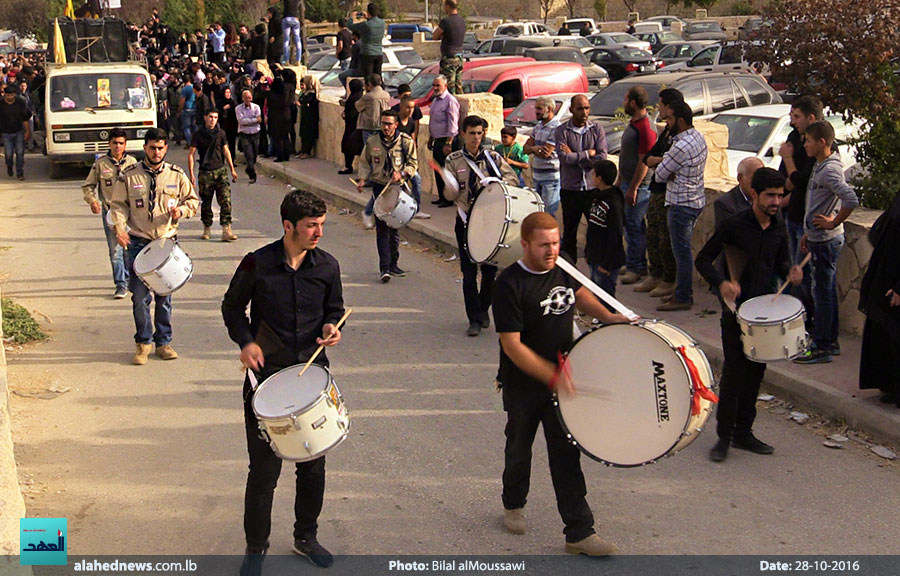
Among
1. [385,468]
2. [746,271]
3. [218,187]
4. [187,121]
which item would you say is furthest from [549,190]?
[187,121]

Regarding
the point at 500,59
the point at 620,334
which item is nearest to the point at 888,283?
the point at 620,334

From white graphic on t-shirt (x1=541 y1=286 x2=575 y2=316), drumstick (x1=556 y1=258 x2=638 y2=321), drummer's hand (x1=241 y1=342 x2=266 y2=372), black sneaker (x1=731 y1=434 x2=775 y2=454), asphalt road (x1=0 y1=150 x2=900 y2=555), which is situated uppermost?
drumstick (x1=556 y1=258 x2=638 y2=321)

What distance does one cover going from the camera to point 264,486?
18.2 ft

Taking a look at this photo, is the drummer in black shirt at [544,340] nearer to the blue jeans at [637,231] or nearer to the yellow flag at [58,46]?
the blue jeans at [637,231]

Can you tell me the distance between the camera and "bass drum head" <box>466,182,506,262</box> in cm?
824

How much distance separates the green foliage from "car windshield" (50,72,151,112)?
12.9m

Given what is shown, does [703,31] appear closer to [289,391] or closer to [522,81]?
[522,81]

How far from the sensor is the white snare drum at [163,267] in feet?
29.1

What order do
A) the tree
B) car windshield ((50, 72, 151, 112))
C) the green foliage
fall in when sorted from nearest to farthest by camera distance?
1. the green foliage
2. the tree
3. car windshield ((50, 72, 151, 112))

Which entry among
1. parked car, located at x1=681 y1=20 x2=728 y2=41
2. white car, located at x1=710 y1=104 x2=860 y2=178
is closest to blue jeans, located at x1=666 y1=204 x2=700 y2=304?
white car, located at x1=710 y1=104 x2=860 y2=178

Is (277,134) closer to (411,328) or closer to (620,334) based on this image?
(411,328)

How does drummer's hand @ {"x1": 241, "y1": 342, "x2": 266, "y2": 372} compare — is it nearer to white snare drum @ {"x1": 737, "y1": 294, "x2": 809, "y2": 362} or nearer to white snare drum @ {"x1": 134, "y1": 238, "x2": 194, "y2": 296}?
white snare drum @ {"x1": 737, "y1": 294, "x2": 809, "y2": 362}

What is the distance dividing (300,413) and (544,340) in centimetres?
137

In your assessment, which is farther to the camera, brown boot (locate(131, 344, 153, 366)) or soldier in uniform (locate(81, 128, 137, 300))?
soldier in uniform (locate(81, 128, 137, 300))
